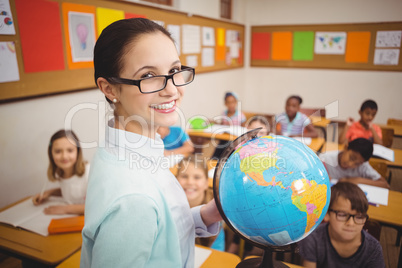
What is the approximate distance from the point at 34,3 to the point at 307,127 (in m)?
3.26

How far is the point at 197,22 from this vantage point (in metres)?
4.74

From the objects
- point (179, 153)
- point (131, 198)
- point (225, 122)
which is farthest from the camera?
point (225, 122)

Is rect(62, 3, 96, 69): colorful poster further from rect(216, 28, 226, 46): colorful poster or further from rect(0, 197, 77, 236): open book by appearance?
rect(216, 28, 226, 46): colorful poster

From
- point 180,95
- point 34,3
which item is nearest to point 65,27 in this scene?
point 34,3

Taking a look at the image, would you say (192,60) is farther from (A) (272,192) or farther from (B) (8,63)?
(A) (272,192)

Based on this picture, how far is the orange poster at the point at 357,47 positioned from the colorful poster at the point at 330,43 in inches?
4.4

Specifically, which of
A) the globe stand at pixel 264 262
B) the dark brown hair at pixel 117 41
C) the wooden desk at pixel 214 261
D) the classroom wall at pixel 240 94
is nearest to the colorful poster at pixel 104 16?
the classroom wall at pixel 240 94

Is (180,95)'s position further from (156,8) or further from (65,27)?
(156,8)

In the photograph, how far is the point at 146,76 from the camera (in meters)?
0.77

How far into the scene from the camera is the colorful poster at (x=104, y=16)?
2.92 m

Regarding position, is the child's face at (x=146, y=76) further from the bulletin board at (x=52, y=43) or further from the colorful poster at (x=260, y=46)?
the colorful poster at (x=260, y=46)

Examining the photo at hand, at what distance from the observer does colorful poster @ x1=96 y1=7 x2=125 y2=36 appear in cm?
292

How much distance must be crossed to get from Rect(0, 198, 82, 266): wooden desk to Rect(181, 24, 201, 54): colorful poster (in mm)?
3379

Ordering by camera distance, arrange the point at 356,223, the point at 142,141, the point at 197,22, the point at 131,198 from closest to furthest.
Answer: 1. the point at 131,198
2. the point at 142,141
3. the point at 356,223
4. the point at 197,22
